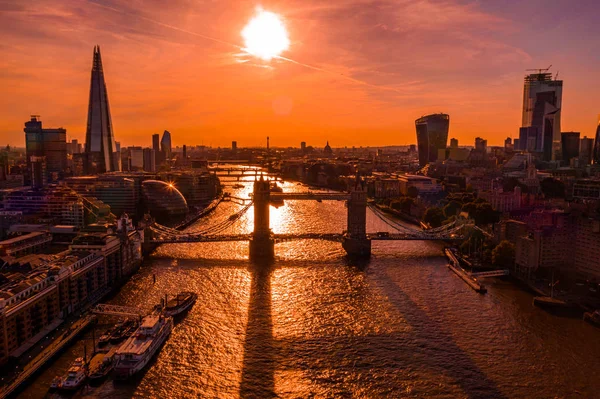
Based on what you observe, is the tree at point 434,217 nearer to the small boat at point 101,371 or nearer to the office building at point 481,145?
the small boat at point 101,371

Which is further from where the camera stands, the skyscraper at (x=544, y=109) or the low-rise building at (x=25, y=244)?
the skyscraper at (x=544, y=109)

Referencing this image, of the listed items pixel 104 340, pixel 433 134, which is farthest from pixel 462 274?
pixel 433 134

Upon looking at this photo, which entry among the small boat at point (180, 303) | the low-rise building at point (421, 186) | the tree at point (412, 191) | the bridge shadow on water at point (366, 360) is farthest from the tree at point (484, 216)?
the small boat at point (180, 303)

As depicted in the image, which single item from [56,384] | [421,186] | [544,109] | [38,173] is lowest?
[56,384]

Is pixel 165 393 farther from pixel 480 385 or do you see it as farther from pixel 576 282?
pixel 576 282

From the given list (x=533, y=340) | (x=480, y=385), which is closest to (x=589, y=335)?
(x=533, y=340)

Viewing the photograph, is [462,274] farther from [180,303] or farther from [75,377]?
[75,377]

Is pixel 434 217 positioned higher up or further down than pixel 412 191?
further down
